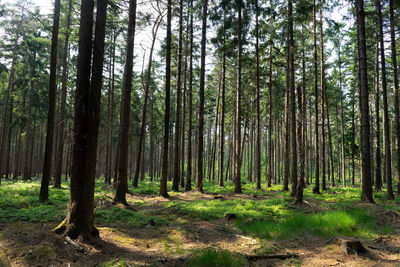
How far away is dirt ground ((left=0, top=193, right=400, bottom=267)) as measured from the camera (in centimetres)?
431

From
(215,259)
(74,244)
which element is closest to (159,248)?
(215,259)

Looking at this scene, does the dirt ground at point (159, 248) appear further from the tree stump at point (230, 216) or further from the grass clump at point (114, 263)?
the tree stump at point (230, 216)

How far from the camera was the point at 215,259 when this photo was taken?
423 cm

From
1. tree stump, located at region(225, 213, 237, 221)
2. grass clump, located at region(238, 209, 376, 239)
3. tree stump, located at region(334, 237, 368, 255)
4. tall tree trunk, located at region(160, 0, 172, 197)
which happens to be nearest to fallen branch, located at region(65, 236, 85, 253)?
grass clump, located at region(238, 209, 376, 239)

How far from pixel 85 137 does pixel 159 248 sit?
313 centimetres

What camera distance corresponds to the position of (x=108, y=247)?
5035 mm

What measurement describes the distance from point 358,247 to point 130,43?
10418 millimetres

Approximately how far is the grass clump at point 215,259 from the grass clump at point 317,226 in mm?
2184

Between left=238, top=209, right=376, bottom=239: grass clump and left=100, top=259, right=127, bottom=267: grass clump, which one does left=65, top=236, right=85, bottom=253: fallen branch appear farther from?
left=238, top=209, right=376, bottom=239: grass clump

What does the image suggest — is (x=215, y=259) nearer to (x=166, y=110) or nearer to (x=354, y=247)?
(x=354, y=247)

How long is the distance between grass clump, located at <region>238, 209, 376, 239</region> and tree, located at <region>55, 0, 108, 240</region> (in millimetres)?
4456

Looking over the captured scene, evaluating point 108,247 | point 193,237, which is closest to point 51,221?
point 108,247

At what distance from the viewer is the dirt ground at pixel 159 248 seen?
4.31 m

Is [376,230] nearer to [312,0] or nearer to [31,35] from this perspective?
[312,0]
